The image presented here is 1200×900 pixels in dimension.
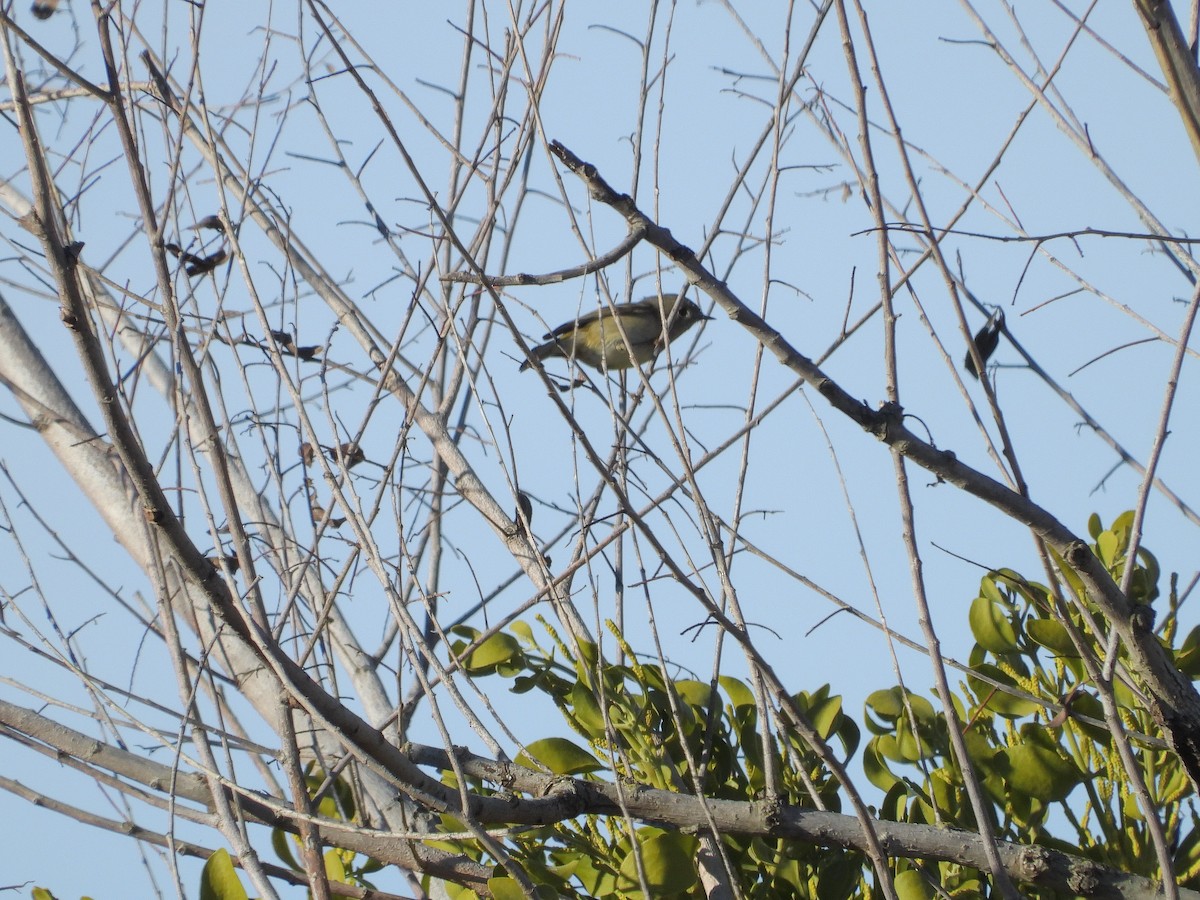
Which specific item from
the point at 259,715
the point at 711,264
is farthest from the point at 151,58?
the point at 259,715

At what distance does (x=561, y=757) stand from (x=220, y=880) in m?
0.58

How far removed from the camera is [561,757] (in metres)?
2.06

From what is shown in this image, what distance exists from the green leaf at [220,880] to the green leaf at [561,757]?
49 cm

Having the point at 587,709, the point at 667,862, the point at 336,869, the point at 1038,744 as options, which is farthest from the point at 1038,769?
the point at 336,869

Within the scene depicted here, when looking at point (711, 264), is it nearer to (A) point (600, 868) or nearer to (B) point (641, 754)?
(B) point (641, 754)

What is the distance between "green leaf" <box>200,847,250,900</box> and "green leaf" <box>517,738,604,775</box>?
0.49 meters

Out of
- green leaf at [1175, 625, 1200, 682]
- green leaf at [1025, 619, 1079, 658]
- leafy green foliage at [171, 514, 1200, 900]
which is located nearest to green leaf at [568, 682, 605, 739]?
leafy green foliage at [171, 514, 1200, 900]

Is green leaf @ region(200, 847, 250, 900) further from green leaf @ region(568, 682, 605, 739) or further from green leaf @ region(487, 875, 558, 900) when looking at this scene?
green leaf @ region(568, 682, 605, 739)

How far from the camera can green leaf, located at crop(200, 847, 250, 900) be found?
197 centimetres

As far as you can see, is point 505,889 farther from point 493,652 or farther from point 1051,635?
point 1051,635

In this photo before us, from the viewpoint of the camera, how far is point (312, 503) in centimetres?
255

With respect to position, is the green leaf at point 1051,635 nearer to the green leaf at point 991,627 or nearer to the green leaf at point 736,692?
the green leaf at point 991,627

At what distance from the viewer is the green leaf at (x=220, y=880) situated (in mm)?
1970

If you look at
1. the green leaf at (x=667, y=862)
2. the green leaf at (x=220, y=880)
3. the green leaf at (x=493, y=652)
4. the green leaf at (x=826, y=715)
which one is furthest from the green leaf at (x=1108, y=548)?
the green leaf at (x=220, y=880)
